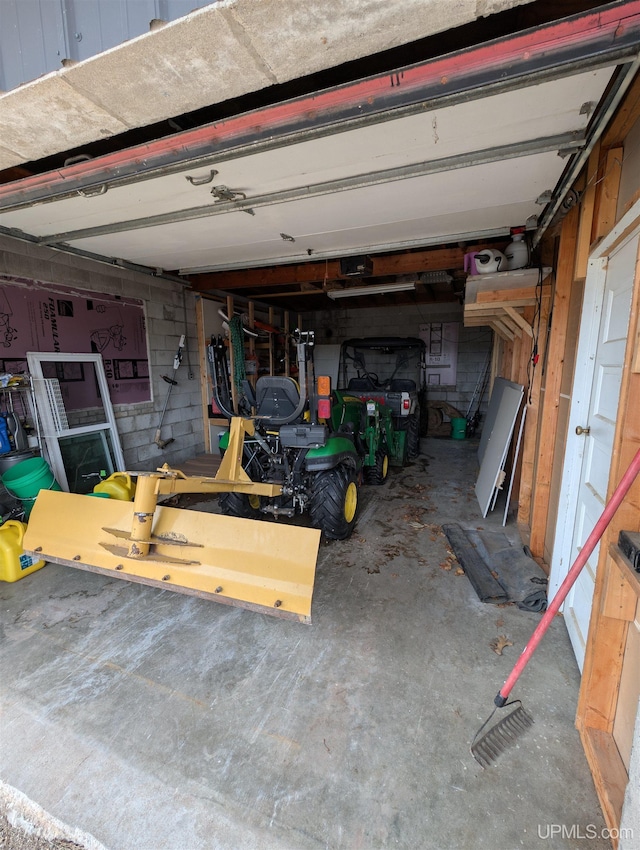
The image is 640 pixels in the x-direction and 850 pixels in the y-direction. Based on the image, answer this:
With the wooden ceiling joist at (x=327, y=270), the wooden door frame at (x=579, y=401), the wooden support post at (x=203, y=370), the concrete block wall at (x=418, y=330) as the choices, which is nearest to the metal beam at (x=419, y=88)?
the wooden door frame at (x=579, y=401)

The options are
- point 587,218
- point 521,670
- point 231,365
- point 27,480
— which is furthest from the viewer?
point 231,365

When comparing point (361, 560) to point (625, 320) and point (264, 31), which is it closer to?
point (625, 320)

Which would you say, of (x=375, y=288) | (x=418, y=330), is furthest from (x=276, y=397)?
(x=418, y=330)

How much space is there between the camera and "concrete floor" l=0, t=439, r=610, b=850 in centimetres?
121

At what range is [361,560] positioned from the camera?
2885 millimetres

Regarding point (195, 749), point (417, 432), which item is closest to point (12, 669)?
point (195, 749)

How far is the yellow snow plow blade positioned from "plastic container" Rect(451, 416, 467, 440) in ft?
19.9

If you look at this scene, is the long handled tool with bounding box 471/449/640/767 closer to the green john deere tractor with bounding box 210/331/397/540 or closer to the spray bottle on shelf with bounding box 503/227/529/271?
the green john deere tractor with bounding box 210/331/397/540

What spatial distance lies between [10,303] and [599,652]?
4483 millimetres

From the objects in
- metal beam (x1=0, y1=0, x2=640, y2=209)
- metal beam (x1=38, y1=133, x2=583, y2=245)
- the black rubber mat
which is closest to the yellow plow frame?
the black rubber mat

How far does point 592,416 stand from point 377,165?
1.71m

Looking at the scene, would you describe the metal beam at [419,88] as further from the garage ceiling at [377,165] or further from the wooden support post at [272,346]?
the wooden support post at [272,346]

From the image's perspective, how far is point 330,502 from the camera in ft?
9.84

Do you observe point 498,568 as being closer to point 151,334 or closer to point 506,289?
point 506,289
